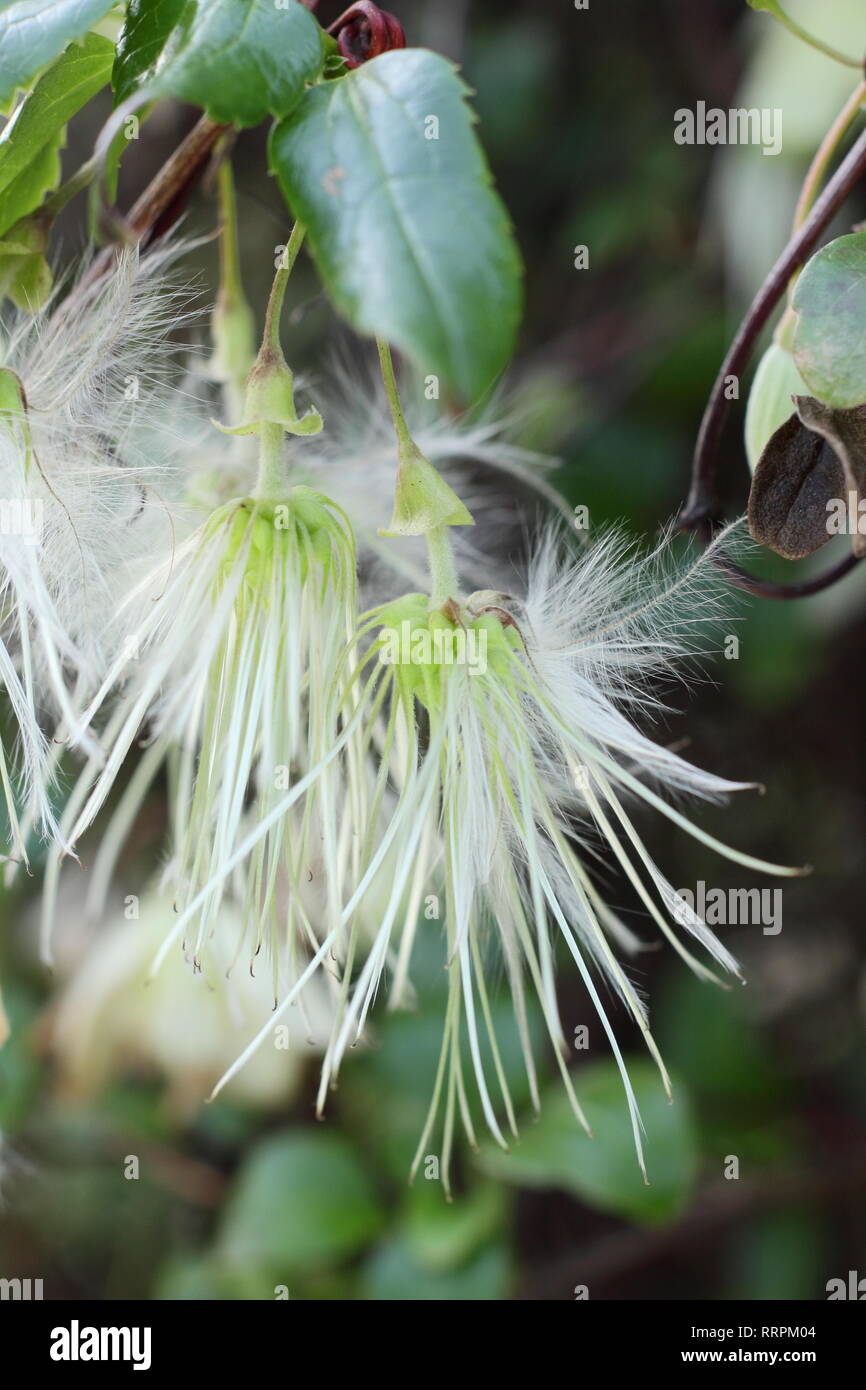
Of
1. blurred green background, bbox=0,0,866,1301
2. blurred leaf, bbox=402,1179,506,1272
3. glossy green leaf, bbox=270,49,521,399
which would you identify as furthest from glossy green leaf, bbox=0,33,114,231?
blurred leaf, bbox=402,1179,506,1272

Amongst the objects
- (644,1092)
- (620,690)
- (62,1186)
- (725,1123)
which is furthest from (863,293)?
(62,1186)

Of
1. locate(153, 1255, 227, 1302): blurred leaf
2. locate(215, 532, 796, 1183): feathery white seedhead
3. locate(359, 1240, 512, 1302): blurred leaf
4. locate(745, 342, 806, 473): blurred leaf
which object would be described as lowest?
locate(153, 1255, 227, 1302): blurred leaf

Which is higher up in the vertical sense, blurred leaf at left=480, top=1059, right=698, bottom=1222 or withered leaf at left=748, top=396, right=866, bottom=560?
withered leaf at left=748, top=396, right=866, bottom=560

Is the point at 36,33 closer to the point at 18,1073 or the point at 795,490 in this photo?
the point at 795,490

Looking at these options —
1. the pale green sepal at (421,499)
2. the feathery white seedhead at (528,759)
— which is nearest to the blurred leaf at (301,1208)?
the feathery white seedhead at (528,759)

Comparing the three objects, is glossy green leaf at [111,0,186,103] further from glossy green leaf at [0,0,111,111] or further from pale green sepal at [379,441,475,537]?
pale green sepal at [379,441,475,537]

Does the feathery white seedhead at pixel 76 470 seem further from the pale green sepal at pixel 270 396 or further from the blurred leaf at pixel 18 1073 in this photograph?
the blurred leaf at pixel 18 1073
